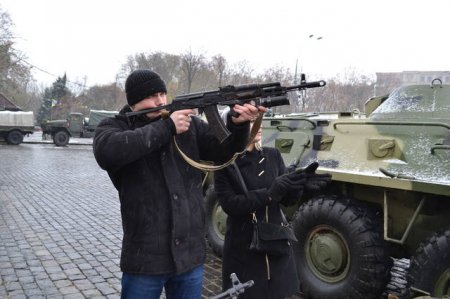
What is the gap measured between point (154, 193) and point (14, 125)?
83.8 ft

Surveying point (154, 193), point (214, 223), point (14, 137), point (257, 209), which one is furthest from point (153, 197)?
point (14, 137)

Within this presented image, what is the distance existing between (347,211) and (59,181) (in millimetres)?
9768

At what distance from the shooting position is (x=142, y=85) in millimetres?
2518

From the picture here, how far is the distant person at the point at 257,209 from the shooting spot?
3092 mm

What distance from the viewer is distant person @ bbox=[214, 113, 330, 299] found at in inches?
122

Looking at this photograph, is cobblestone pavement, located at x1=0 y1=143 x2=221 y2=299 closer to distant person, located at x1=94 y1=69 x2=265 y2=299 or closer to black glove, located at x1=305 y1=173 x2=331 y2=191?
black glove, located at x1=305 y1=173 x2=331 y2=191

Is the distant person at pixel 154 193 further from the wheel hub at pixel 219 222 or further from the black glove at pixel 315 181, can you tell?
the wheel hub at pixel 219 222

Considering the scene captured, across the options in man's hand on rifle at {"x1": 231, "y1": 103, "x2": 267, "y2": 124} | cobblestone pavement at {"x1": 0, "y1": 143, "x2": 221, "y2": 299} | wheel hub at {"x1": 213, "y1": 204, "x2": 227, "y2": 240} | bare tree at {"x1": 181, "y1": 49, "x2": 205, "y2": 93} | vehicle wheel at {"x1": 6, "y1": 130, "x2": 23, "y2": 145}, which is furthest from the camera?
bare tree at {"x1": 181, "y1": 49, "x2": 205, "y2": 93}

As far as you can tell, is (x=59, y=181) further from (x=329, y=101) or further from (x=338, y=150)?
(x=329, y=101)

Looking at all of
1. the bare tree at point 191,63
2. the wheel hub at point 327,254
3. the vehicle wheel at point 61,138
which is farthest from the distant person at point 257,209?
the bare tree at point 191,63

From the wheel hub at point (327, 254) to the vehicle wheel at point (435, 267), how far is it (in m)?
0.80

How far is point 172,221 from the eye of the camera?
2.38 metres

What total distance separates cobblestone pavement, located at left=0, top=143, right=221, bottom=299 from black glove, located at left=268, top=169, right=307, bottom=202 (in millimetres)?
2156

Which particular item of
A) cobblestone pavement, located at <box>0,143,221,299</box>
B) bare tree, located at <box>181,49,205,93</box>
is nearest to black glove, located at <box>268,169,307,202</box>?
cobblestone pavement, located at <box>0,143,221,299</box>
